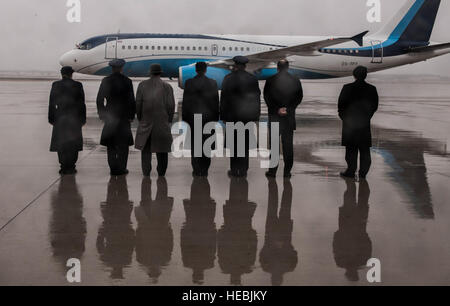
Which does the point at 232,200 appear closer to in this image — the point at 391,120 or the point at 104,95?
the point at 104,95

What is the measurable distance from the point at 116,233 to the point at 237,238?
3.90 ft

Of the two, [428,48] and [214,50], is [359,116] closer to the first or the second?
[214,50]

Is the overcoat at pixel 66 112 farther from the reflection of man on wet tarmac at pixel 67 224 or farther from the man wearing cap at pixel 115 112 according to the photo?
the reflection of man on wet tarmac at pixel 67 224

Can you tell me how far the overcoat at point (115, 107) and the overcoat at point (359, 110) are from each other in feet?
11.1

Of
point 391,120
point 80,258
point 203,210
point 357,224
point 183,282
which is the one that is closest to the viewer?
point 183,282

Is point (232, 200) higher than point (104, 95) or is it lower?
lower

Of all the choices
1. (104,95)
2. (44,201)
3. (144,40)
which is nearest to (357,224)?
(44,201)

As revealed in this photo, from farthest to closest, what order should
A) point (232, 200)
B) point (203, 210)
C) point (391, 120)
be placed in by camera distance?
point (391, 120) → point (232, 200) → point (203, 210)

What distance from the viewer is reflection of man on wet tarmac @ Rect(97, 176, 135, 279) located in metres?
4.46

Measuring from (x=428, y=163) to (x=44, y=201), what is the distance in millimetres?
6652

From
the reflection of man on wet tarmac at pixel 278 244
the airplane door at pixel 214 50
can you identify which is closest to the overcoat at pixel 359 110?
the reflection of man on wet tarmac at pixel 278 244

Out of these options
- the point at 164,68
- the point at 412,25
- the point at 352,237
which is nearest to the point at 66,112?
the point at 352,237
